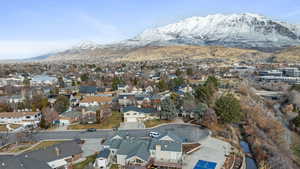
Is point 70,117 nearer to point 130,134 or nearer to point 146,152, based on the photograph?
point 130,134

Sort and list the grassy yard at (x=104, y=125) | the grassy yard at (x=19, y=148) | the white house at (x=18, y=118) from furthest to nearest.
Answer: the white house at (x=18, y=118) → the grassy yard at (x=104, y=125) → the grassy yard at (x=19, y=148)

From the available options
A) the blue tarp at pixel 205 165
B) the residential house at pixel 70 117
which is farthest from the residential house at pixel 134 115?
the blue tarp at pixel 205 165

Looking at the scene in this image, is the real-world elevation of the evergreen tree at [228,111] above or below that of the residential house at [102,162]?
above

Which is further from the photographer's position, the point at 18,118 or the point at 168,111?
the point at 18,118

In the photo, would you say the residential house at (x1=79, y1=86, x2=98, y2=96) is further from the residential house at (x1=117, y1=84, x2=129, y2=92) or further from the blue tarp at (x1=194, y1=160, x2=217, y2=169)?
the blue tarp at (x1=194, y1=160, x2=217, y2=169)

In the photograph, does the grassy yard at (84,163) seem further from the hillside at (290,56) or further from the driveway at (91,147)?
the hillside at (290,56)

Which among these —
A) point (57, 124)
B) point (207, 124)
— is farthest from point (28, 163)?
point (207, 124)

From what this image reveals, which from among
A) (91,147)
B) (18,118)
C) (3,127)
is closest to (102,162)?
(91,147)

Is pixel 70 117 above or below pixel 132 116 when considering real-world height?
below

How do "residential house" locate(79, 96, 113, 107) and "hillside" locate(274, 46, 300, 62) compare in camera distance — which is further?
"hillside" locate(274, 46, 300, 62)

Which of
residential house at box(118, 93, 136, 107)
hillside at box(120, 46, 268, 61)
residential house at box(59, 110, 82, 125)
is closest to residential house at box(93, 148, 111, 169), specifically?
residential house at box(59, 110, 82, 125)

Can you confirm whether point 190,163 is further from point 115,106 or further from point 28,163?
point 115,106
